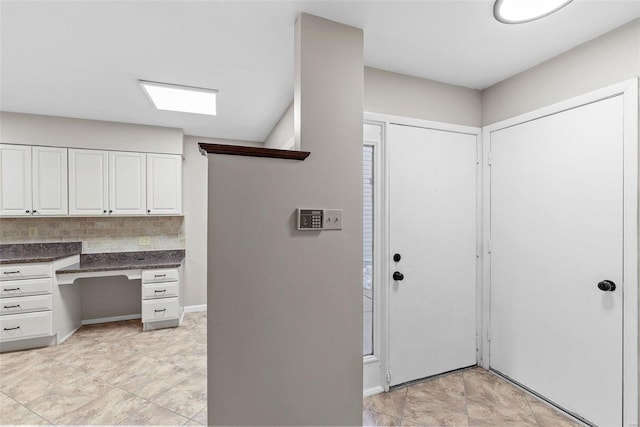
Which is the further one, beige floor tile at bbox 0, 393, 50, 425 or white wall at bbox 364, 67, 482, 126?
white wall at bbox 364, 67, 482, 126

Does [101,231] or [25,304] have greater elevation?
[101,231]

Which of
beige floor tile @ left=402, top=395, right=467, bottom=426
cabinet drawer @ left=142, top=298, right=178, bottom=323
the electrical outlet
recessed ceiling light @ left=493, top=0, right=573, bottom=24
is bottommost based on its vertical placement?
beige floor tile @ left=402, top=395, right=467, bottom=426

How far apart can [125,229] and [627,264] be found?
189 inches

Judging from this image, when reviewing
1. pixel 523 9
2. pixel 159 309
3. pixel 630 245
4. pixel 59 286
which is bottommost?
pixel 159 309

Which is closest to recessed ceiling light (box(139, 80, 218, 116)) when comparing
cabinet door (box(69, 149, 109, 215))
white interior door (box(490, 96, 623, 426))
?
cabinet door (box(69, 149, 109, 215))

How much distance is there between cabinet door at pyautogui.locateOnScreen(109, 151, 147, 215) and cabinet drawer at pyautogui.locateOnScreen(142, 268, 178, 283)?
0.75m

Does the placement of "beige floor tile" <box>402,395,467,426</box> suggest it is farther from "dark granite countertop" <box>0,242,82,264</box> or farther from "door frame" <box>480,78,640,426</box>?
"dark granite countertop" <box>0,242,82,264</box>

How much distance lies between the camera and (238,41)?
6.30 ft

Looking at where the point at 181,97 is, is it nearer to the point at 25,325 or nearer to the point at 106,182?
the point at 106,182

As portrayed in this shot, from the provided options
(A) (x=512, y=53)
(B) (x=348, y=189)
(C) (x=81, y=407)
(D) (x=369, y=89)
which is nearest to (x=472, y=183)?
(A) (x=512, y=53)

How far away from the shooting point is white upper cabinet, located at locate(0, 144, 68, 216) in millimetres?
3203

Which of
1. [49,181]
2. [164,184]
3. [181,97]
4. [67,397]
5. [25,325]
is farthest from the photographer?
[164,184]

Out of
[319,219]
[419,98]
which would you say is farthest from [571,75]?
[319,219]

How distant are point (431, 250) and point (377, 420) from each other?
1259 millimetres
